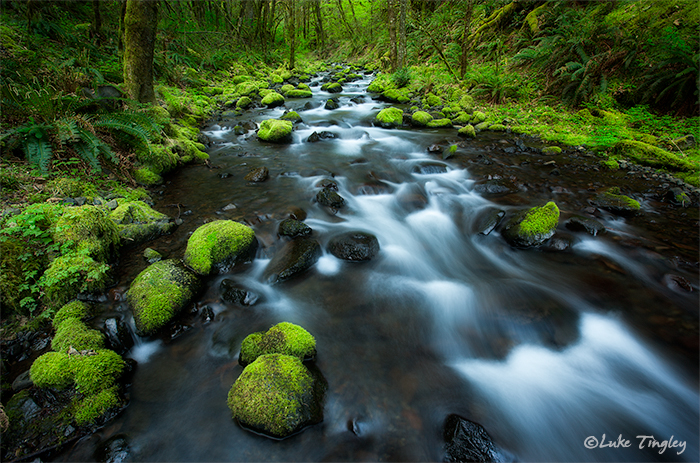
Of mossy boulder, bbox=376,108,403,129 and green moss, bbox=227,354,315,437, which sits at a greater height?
mossy boulder, bbox=376,108,403,129

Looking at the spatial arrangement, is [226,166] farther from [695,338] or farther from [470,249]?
[695,338]

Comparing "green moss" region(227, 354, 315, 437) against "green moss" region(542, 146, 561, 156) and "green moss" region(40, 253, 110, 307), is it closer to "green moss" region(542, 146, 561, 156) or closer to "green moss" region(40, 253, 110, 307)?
"green moss" region(40, 253, 110, 307)

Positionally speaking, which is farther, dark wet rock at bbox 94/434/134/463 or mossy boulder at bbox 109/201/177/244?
mossy boulder at bbox 109/201/177/244

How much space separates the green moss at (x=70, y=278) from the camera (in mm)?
3217

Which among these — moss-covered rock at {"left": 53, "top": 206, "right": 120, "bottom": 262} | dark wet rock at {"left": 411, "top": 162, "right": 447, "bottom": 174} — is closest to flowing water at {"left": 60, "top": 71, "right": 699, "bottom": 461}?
moss-covered rock at {"left": 53, "top": 206, "right": 120, "bottom": 262}

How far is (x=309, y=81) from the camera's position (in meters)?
22.5

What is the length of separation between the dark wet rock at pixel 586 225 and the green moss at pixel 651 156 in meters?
4.00

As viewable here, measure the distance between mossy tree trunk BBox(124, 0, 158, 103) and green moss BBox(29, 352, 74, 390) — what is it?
22.7 ft

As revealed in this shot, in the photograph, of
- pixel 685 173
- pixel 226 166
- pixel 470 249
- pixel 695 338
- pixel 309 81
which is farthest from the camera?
pixel 309 81

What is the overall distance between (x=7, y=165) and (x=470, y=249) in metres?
7.65

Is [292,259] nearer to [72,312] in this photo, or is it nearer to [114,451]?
[72,312]

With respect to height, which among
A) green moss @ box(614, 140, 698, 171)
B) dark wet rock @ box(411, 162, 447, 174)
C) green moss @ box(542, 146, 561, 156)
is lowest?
dark wet rock @ box(411, 162, 447, 174)

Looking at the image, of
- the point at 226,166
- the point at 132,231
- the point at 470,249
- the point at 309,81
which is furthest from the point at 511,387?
the point at 309,81

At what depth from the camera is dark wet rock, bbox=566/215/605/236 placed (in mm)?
5398
